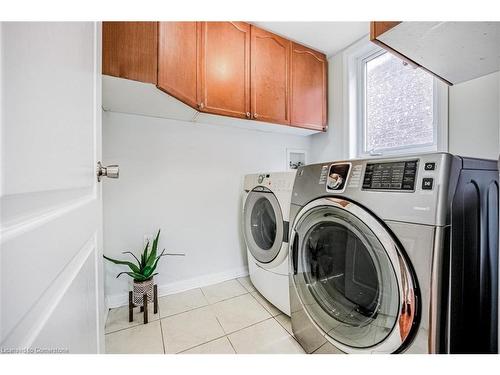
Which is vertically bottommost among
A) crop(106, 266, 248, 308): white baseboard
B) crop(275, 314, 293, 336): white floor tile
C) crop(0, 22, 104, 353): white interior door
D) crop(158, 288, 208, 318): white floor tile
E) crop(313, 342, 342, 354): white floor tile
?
crop(275, 314, 293, 336): white floor tile

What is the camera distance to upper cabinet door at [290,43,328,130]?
70.6 inches

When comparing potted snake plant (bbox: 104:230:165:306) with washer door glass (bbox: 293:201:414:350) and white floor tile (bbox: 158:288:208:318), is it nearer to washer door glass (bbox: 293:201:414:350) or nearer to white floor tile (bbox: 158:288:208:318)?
white floor tile (bbox: 158:288:208:318)

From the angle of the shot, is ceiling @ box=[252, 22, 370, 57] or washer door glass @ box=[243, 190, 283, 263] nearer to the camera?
washer door glass @ box=[243, 190, 283, 263]

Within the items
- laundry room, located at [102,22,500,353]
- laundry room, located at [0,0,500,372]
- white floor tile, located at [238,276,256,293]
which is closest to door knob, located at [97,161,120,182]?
laundry room, located at [0,0,500,372]

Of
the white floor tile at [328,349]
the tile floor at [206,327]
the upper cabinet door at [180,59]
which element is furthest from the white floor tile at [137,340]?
the upper cabinet door at [180,59]

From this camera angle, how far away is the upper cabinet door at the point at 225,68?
55.3 inches

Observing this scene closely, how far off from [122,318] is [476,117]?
8.03 feet

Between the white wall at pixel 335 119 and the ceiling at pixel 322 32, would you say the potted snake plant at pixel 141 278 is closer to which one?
the white wall at pixel 335 119

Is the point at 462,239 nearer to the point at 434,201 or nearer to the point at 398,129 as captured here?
the point at 434,201

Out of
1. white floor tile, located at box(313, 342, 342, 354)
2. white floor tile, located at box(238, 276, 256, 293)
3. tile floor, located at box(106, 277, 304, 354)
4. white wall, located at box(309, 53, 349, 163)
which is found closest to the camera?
white floor tile, located at box(313, 342, 342, 354)

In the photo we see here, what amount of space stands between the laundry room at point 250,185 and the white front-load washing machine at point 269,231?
14mm

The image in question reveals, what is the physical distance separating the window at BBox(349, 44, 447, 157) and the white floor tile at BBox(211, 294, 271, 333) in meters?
1.52

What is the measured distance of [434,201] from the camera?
0.60 metres

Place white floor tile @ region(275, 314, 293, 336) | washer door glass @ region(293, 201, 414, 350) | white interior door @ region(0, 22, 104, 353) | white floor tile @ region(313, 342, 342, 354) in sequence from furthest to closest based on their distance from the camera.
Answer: white floor tile @ region(275, 314, 293, 336) → white floor tile @ region(313, 342, 342, 354) → washer door glass @ region(293, 201, 414, 350) → white interior door @ region(0, 22, 104, 353)
